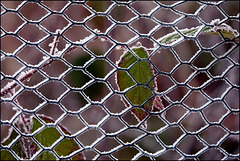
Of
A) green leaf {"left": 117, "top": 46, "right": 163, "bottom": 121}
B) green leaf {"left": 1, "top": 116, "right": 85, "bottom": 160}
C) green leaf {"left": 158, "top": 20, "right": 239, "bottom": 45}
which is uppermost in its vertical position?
green leaf {"left": 158, "top": 20, "right": 239, "bottom": 45}

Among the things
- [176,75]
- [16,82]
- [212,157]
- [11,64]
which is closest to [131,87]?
[16,82]

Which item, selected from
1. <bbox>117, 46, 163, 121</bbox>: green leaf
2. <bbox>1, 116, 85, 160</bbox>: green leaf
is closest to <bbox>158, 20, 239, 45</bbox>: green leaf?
<bbox>117, 46, 163, 121</bbox>: green leaf

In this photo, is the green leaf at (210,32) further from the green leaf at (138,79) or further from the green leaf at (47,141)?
the green leaf at (47,141)

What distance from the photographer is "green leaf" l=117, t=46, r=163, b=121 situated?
46cm

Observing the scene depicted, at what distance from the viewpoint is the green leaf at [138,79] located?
46cm

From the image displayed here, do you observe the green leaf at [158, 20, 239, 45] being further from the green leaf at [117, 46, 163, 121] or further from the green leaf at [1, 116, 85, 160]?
the green leaf at [1, 116, 85, 160]

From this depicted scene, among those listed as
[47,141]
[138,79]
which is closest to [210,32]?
[138,79]

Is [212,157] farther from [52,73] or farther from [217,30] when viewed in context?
[217,30]

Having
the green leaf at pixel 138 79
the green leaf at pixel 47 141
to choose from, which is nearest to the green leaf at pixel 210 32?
the green leaf at pixel 138 79

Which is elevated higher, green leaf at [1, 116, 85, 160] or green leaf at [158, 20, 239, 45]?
green leaf at [158, 20, 239, 45]

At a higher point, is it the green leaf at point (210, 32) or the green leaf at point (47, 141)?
the green leaf at point (210, 32)

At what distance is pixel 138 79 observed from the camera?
47cm

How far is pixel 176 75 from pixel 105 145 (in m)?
0.39

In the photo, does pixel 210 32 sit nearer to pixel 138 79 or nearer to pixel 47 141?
pixel 138 79
